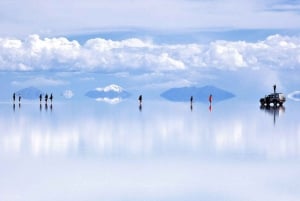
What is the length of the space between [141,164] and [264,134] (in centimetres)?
2455

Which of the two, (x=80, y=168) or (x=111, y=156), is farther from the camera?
(x=111, y=156)

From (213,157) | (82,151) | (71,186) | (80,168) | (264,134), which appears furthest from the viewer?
(264,134)

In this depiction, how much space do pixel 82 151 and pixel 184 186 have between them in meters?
14.9

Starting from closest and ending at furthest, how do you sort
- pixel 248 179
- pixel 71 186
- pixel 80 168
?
pixel 71 186, pixel 248 179, pixel 80 168

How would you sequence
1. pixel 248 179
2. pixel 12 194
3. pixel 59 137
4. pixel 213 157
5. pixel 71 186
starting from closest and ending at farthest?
1. pixel 12 194
2. pixel 71 186
3. pixel 248 179
4. pixel 213 157
5. pixel 59 137

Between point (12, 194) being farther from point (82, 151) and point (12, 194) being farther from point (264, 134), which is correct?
point (264, 134)

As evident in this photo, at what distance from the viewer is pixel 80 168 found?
35.8 meters

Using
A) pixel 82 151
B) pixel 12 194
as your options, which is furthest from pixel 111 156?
pixel 12 194

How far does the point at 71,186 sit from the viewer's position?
30.0m

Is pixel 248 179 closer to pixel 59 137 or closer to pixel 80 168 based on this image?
pixel 80 168

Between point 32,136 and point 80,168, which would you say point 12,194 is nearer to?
point 80,168

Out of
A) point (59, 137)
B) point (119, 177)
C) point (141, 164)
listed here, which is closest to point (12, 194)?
point (119, 177)

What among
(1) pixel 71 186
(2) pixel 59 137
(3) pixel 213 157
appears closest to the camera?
(1) pixel 71 186

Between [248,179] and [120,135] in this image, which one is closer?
[248,179]
